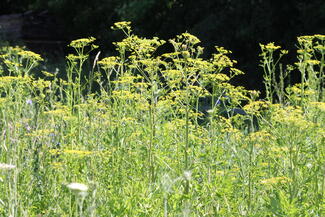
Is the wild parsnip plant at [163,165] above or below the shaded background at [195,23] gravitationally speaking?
below

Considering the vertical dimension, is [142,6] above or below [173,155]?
above

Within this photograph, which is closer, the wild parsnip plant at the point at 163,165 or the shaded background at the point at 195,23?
the wild parsnip plant at the point at 163,165

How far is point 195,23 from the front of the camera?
13.0 metres

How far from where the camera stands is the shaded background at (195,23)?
35.3 feet

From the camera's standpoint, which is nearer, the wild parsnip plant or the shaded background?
the wild parsnip plant

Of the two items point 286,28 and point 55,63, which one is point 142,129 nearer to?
point 286,28

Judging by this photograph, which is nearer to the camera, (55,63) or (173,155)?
(173,155)

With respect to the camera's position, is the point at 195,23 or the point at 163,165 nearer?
the point at 163,165

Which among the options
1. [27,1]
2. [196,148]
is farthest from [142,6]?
[196,148]

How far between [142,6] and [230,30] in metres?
2.47

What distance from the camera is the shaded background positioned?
1077 cm

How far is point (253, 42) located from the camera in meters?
11.3

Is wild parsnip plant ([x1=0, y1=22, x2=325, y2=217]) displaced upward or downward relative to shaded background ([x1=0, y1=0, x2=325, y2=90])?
downward

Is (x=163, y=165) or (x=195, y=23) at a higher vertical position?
(x=195, y=23)
